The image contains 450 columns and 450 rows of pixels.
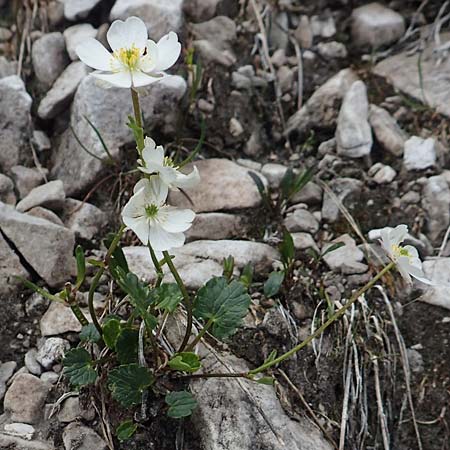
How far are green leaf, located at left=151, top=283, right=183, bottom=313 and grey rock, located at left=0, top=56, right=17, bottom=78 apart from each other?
1567 mm

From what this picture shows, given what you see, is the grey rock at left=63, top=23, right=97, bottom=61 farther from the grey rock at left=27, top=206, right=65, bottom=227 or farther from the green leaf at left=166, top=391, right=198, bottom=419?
the green leaf at left=166, top=391, right=198, bottom=419

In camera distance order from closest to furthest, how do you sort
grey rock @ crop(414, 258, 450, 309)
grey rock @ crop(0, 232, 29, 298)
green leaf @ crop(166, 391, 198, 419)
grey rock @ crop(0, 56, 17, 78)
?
green leaf @ crop(166, 391, 198, 419)
grey rock @ crop(0, 232, 29, 298)
grey rock @ crop(414, 258, 450, 309)
grey rock @ crop(0, 56, 17, 78)

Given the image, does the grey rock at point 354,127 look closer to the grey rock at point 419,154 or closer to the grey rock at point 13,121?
the grey rock at point 419,154

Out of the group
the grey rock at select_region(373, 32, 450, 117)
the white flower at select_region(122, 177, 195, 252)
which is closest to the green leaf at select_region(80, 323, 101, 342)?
the white flower at select_region(122, 177, 195, 252)

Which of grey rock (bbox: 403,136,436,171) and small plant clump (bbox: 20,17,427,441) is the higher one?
small plant clump (bbox: 20,17,427,441)

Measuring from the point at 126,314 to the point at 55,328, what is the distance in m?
0.24

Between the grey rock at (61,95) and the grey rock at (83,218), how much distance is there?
48cm

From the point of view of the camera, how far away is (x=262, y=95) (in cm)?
331

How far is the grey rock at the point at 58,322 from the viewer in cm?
241

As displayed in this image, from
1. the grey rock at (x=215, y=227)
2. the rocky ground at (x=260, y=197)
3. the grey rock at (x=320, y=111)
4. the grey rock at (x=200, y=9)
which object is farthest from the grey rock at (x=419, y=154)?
the grey rock at (x=200, y=9)

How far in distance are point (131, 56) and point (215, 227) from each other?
3.26 feet

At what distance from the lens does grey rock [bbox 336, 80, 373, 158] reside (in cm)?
311

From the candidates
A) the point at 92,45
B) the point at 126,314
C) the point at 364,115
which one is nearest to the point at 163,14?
the point at 364,115

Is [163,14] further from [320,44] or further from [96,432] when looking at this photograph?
[96,432]
